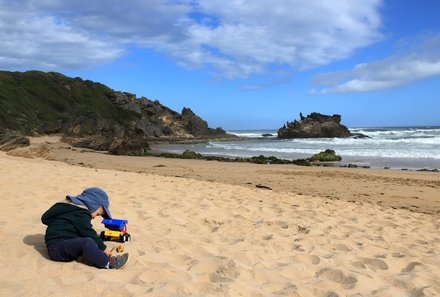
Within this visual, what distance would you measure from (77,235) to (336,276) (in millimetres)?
2585

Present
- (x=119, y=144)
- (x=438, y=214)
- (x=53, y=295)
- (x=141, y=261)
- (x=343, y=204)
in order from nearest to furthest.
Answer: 1. (x=53, y=295)
2. (x=141, y=261)
3. (x=438, y=214)
4. (x=343, y=204)
5. (x=119, y=144)

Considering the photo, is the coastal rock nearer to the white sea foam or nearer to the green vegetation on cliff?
the white sea foam

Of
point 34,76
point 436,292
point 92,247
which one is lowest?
point 436,292

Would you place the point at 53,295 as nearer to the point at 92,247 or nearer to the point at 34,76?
the point at 92,247

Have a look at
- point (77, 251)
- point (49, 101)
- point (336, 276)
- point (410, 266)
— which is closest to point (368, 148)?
point (410, 266)

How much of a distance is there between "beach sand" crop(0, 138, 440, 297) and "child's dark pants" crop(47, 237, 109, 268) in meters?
0.08

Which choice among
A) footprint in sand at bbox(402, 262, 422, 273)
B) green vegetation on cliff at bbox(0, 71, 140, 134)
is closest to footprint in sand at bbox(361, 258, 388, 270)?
footprint in sand at bbox(402, 262, 422, 273)

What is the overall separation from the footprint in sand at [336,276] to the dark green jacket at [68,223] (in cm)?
224

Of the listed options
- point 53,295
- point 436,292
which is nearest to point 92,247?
point 53,295

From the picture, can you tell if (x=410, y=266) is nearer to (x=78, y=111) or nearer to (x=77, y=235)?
(x=77, y=235)

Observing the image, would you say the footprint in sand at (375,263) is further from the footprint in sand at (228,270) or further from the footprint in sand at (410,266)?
the footprint in sand at (228,270)

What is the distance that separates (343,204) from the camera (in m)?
8.35

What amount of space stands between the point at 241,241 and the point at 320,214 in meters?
2.44

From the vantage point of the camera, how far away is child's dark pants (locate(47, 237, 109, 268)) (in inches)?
145
